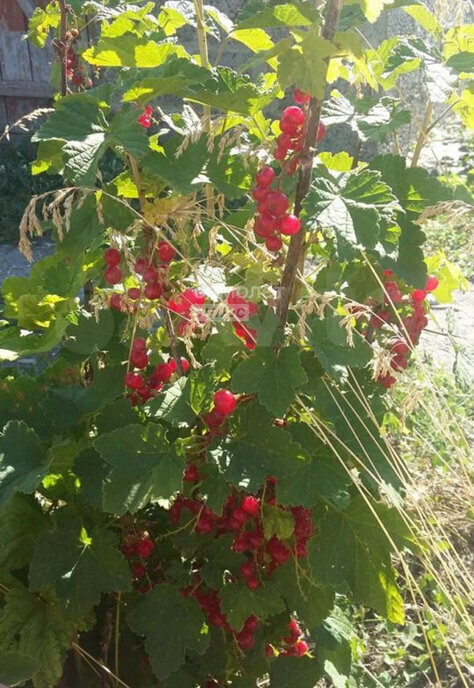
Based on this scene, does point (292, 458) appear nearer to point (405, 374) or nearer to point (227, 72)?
point (405, 374)

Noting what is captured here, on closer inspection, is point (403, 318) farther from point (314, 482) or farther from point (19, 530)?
point (19, 530)

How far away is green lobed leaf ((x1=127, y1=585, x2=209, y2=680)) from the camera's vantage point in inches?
49.4

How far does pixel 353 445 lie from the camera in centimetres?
123

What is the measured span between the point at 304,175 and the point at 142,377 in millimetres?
452

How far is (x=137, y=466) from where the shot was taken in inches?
45.3

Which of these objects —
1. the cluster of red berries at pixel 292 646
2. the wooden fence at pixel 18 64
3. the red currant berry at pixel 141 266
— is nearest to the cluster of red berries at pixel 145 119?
the red currant berry at pixel 141 266

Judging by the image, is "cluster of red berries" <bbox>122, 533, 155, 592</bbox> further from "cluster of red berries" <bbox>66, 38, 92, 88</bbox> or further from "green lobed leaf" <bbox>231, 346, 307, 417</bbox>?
"cluster of red berries" <bbox>66, 38, 92, 88</bbox>

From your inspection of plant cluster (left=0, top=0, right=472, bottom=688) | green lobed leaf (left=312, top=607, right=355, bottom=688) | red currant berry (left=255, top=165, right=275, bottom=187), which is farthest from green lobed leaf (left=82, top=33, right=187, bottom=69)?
green lobed leaf (left=312, top=607, right=355, bottom=688)

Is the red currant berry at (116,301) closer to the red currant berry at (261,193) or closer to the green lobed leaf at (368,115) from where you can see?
the red currant berry at (261,193)

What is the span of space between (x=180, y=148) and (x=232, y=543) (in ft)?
2.18

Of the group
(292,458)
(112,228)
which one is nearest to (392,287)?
(292,458)

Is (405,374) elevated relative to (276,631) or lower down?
elevated

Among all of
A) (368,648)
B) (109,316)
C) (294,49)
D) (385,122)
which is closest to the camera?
(294,49)

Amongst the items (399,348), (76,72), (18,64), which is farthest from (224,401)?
(18,64)
